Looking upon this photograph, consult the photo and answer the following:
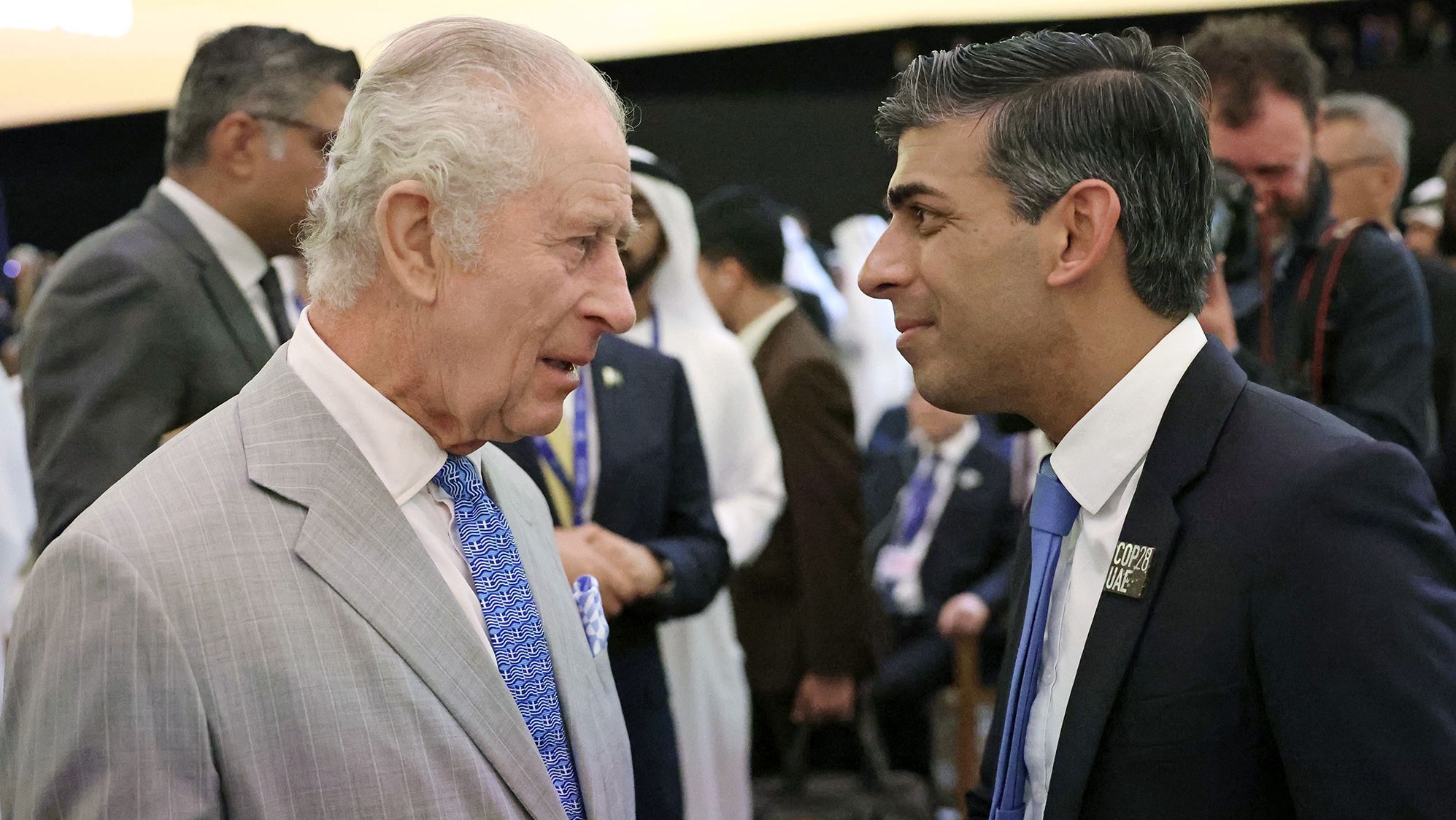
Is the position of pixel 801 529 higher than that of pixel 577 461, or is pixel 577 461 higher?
pixel 577 461

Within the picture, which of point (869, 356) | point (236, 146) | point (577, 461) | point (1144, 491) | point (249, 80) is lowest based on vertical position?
point (869, 356)

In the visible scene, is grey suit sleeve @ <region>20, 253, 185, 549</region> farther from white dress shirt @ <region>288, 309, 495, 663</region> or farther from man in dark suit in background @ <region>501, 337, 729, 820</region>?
white dress shirt @ <region>288, 309, 495, 663</region>

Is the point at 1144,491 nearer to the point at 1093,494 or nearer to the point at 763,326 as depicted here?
the point at 1093,494

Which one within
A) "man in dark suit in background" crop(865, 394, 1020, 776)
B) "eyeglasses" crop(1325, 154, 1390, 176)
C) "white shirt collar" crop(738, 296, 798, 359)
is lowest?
"man in dark suit in background" crop(865, 394, 1020, 776)

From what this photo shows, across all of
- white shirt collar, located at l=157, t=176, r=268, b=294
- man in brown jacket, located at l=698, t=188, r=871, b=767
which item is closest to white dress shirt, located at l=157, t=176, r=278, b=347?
white shirt collar, located at l=157, t=176, r=268, b=294

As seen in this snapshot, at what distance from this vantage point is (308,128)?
2520mm

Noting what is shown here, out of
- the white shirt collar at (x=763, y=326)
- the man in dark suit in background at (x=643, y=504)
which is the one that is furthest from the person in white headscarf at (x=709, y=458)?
the white shirt collar at (x=763, y=326)

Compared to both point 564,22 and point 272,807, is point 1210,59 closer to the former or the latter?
point 272,807

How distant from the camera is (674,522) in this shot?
3043 mm

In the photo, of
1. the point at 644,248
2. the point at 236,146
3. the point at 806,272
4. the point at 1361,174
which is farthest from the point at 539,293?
the point at 806,272

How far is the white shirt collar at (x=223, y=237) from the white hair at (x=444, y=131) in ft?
3.58

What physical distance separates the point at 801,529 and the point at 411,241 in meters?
3.08

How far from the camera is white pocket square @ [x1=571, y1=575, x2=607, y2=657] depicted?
1.74 meters

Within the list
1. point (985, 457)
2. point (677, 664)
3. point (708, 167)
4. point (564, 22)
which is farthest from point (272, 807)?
point (708, 167)
